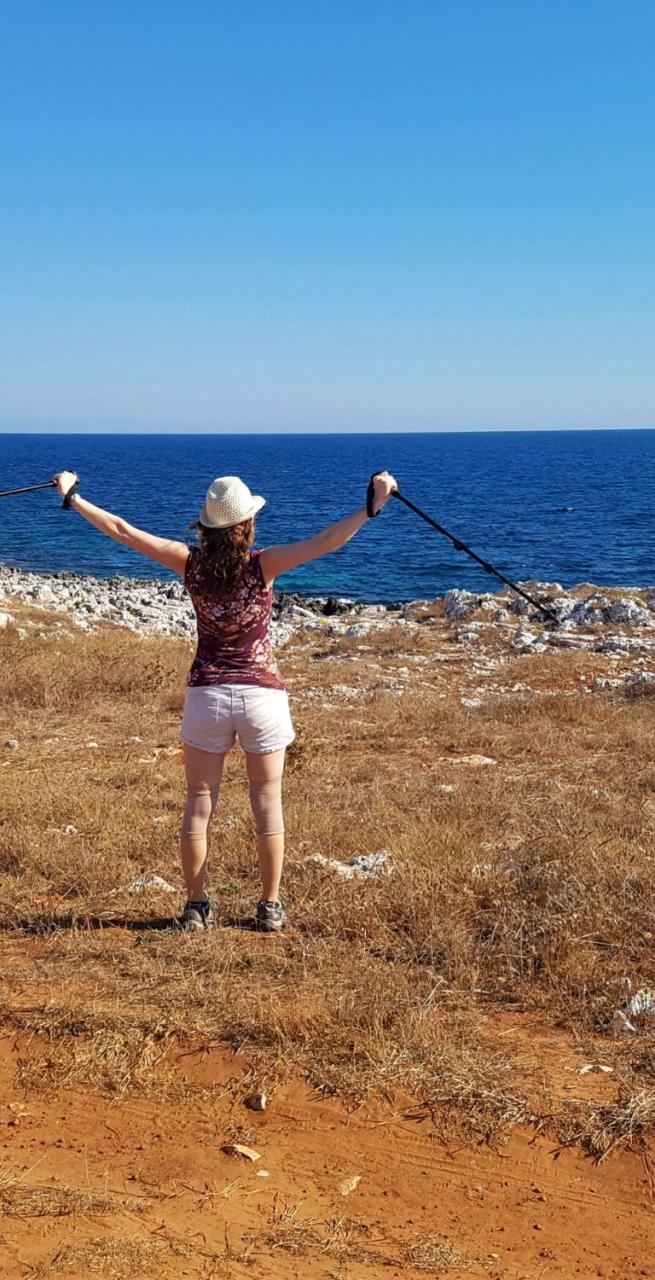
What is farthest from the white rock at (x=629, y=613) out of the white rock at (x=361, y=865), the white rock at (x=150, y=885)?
the white rock at (x=150, y=885)

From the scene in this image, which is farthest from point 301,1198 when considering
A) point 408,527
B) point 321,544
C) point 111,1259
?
point 408,527

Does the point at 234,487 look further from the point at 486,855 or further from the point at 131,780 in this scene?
the point at 131,780

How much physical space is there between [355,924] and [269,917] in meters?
0.45

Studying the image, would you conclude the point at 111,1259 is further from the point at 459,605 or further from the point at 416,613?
the point at 416,613

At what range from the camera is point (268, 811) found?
5.07m

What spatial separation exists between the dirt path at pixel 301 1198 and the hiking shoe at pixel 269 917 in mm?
1294

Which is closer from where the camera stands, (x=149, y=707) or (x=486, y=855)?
(x=486, y=855)

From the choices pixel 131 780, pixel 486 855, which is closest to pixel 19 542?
pixel 131 780

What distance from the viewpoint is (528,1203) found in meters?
3.39

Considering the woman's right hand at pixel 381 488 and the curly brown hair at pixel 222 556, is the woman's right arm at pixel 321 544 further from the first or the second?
the curly brown hair at pixel 222 556

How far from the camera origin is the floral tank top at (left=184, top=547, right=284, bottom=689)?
4.88 metres

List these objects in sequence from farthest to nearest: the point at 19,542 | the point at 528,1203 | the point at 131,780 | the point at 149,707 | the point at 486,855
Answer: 1. the point at 19,542
2. the point at 149,707
3. the point at 131,780
4. the point at 486,855
5. the point at 528,1203

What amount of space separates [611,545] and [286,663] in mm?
32793

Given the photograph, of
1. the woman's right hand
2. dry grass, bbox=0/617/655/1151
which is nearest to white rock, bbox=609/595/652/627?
dry grass, bbox=0/617/655/1151
